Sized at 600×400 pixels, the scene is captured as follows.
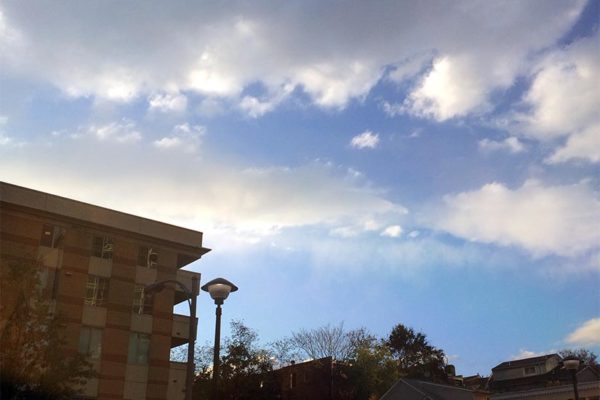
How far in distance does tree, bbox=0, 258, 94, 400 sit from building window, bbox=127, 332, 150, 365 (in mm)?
16442

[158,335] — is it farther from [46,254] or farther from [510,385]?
[510,385]

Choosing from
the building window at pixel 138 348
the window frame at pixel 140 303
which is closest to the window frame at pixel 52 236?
the window frame at pixel 140 303

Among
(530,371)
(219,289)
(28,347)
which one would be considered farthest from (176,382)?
(530,371)

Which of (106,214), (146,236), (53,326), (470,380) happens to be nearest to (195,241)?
(146,236)

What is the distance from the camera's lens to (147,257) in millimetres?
41188

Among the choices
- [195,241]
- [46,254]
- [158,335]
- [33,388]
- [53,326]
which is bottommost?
[33,388]

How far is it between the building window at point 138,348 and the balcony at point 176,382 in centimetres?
199

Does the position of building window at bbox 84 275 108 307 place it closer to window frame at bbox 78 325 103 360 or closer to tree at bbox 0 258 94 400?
window frame at bbox 78 325 103 360

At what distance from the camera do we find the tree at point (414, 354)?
72.1 meters

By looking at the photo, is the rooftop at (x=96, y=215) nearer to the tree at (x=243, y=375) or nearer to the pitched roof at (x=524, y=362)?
the tree at (x=243, y=375)

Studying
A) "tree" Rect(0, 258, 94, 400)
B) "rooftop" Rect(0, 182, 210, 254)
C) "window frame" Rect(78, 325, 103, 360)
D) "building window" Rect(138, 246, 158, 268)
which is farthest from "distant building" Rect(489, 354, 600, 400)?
"tree" Rect(0, 258, 94, 400)

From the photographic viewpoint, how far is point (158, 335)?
131ft

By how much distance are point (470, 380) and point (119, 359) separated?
5383 centimetres

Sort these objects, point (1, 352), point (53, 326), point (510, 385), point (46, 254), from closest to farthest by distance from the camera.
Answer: point (1, 352) < point (53, 326) < point (46, 254) < point (510, 385)
